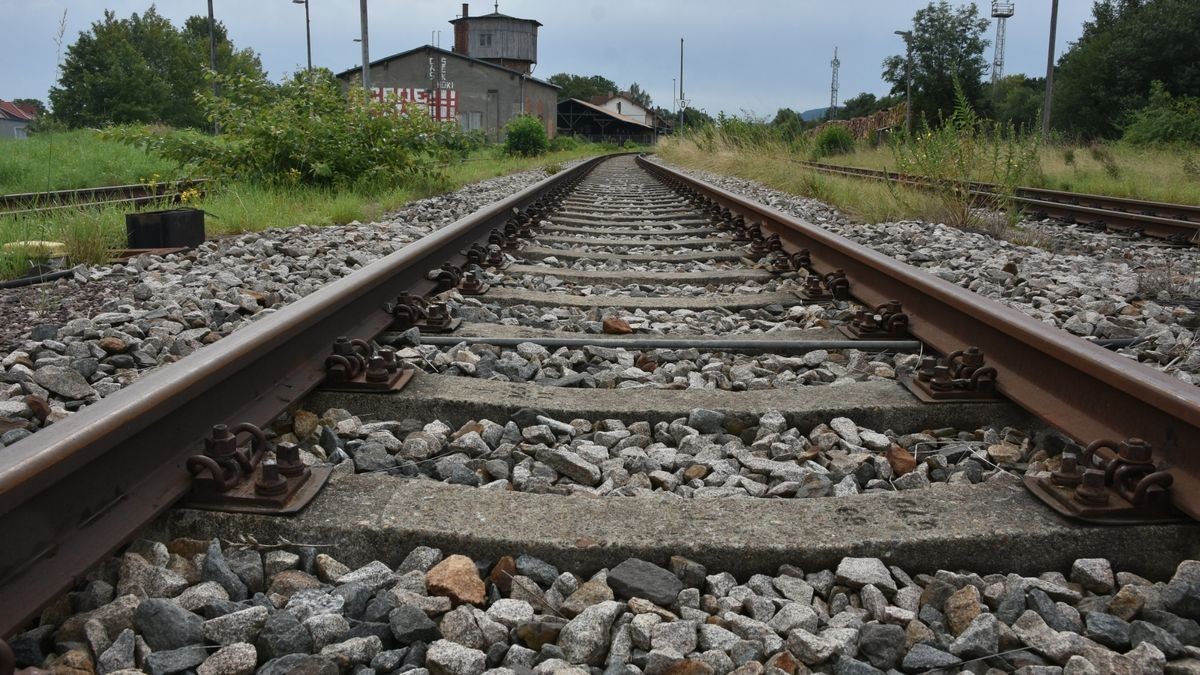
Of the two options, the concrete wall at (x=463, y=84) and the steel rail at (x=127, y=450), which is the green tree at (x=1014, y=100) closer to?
the concrete wall at (x=463, y=84)

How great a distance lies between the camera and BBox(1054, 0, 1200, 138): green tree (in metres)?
38.2

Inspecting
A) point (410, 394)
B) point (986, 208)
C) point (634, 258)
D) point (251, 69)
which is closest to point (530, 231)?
point (634, 258)

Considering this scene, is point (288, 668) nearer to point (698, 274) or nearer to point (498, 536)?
point (498, 536)

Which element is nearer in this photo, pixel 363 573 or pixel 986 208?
pixel 363 573

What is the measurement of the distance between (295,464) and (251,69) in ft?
29.4

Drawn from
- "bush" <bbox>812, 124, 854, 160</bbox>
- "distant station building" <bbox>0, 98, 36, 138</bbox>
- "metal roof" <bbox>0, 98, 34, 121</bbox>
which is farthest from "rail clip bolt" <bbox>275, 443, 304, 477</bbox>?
"metal roof" <bbox>0, 98, 34, 121</bbox>

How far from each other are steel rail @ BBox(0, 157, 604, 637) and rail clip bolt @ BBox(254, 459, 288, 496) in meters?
0.15

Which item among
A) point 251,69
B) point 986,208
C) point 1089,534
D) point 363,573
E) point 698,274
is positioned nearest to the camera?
point 363,573

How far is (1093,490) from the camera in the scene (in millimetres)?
1861

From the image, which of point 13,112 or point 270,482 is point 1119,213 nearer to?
point 270,482

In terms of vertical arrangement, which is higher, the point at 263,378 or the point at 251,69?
the point at 251,69

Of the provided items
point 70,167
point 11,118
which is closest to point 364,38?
point 70,167

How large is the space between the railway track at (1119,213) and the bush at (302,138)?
4.77 meters

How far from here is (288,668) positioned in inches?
54.8
